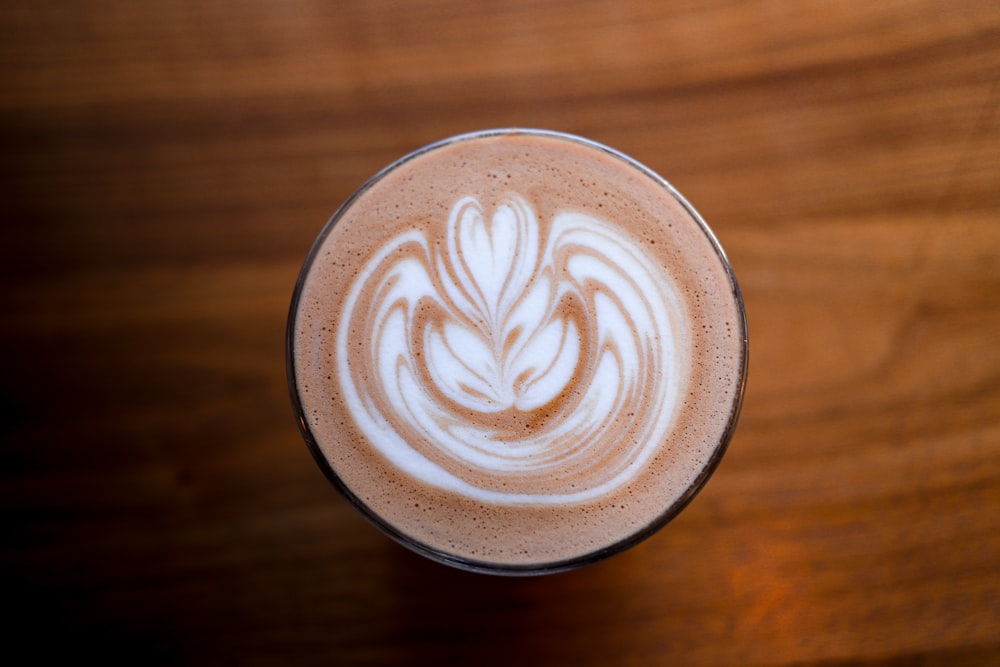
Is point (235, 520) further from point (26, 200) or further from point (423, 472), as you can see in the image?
point (26, 200)

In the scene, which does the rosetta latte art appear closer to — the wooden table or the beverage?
the beverage

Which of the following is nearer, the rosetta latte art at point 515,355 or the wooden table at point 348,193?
the rosetta latte art at point 515,355

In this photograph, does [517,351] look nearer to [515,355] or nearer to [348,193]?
[515,355]

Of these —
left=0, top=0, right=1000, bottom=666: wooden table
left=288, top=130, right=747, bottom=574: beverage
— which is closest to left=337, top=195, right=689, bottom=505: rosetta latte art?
left=288, top=130, right=747, bottom=574: beverage

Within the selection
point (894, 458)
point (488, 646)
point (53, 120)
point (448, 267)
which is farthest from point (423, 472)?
point (53, 120)

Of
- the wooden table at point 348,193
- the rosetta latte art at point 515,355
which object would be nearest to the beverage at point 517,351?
the rosetta latte art at point 515,355

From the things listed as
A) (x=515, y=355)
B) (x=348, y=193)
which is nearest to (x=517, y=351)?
(x=515, y=355)

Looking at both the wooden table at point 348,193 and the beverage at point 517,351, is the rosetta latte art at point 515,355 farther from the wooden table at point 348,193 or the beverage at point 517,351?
the wooden table at point 348,193
